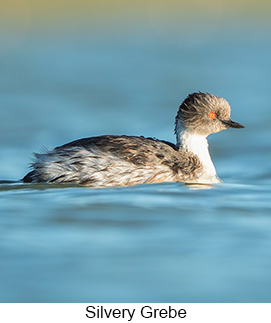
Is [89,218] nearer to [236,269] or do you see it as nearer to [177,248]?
[177,248]

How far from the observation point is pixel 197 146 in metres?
9.34

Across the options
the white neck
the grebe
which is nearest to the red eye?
the white neck

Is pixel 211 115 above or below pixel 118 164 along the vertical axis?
above

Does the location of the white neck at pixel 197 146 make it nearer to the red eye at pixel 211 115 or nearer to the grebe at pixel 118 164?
the grebe at pixel 118 164

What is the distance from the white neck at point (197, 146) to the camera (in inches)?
364

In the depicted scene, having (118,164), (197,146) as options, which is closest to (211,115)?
(197,146)

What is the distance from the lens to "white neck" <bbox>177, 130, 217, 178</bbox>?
9.24 m

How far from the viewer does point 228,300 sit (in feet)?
15.3

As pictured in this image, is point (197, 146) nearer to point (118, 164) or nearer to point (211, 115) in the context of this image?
point (211, 115)

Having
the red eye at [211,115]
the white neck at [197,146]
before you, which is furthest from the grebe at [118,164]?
the red eye at [211,115]

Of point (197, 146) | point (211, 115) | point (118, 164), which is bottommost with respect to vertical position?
point (118, 164)

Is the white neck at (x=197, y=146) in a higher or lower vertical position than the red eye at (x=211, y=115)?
lower

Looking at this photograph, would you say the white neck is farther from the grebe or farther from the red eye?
the red eye

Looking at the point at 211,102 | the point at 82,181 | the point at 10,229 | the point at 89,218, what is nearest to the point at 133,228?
the point at 89,218
